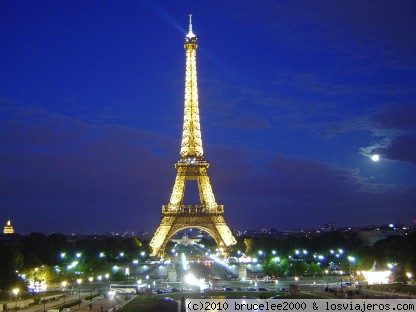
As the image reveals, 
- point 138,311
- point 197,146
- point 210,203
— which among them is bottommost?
point 138,311

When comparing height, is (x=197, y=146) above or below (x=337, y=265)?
above

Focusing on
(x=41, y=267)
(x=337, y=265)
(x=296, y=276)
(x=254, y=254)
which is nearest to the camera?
(x=41, y=267)

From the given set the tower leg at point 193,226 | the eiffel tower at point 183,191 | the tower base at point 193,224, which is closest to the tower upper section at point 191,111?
the eiffel tower at point 183,191

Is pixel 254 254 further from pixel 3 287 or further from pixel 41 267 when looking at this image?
pixel 3 287

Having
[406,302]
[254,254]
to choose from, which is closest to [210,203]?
[254,254]

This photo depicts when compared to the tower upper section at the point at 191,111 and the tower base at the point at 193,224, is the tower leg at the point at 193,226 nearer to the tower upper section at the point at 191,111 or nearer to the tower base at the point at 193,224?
the tower base at the point at 193,224

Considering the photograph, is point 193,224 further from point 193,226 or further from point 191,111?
point 191,111

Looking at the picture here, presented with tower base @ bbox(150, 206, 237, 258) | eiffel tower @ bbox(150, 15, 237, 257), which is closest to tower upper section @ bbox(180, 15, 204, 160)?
eiffel tower @ bbox(150, 15, 237, 257)

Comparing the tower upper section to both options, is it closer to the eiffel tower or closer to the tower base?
the eiffel tower
